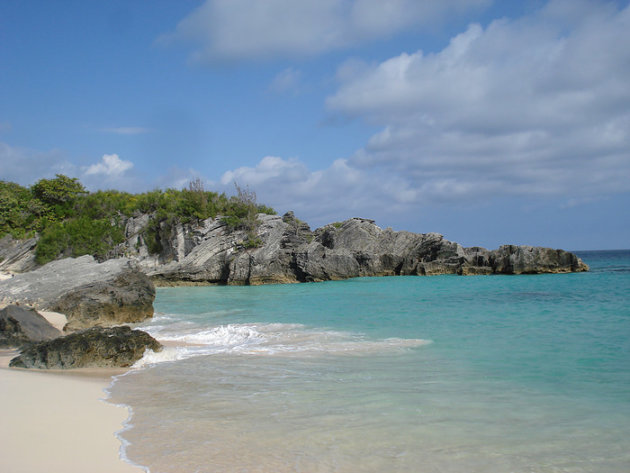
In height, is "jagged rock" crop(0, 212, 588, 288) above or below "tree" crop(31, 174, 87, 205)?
below

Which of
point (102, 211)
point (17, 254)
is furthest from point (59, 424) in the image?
point (102, 211)

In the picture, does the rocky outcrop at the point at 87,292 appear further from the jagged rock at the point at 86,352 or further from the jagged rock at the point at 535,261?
the jagged rock at the point at 535,261

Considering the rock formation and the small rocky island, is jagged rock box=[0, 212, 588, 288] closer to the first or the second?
the small rocky island

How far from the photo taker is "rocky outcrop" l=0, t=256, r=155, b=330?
13.5m

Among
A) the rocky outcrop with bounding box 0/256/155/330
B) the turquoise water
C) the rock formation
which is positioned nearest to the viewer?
the turquoise water

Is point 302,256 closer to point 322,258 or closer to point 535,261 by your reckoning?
point 322,258

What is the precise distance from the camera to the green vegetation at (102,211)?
117 feet

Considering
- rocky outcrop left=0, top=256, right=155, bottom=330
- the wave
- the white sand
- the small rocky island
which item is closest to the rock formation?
the small rocky island

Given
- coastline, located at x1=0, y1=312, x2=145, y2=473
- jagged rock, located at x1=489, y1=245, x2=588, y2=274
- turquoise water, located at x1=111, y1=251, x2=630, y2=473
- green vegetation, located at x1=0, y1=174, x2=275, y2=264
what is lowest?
turquoise water, located at x1=111, y1=251, x2=630, y2=473

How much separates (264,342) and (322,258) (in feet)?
79.6

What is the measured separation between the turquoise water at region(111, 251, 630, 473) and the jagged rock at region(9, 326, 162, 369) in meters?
0.37

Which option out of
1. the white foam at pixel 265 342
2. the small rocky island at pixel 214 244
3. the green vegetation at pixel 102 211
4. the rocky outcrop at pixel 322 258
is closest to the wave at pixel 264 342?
the white foam at pixel 265 342

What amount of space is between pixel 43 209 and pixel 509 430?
41.4m

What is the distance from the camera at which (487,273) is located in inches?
1417
